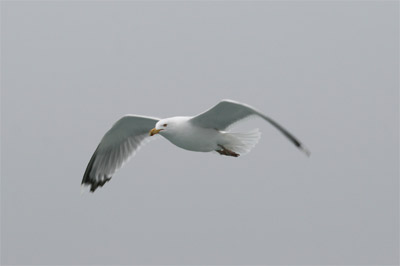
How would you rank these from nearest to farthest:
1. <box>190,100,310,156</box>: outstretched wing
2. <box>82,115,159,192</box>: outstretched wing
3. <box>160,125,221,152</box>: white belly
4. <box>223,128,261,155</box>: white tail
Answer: <box>190,100,310,156</box>: outstretched wing < <box>160,125,221,152</box>: white belly < <box>223,128,261,155</box>: white tail < <box>82,115,159,192</box>: outstretched wing

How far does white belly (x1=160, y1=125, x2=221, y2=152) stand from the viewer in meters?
5.21

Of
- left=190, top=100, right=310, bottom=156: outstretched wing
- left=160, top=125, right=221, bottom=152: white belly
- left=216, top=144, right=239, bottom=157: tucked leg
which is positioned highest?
left=190, top=100, right=310, bottom=156: outstretched wing

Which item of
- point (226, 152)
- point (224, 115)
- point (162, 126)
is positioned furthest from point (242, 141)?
point (162, 126)

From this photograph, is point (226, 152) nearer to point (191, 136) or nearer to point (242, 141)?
point (242, 141)

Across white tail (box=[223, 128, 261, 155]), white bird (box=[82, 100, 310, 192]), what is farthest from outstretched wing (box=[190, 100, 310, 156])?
white tail (box=[223, 128, 261, 155])

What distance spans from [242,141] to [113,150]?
1635 mm

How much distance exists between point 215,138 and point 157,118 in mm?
789

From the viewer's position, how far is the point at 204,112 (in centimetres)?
504

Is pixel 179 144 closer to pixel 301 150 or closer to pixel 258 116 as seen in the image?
pixel 258 116

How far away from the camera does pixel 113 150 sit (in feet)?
21.2

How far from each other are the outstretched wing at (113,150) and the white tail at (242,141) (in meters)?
1.01

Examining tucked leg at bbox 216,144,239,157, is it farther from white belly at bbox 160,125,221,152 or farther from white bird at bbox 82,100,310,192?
white belly at bbox 160,125,221,152

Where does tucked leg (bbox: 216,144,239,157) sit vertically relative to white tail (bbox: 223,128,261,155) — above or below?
below

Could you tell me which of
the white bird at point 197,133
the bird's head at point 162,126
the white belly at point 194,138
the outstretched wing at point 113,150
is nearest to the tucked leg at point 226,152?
the white bird at point 197,133
